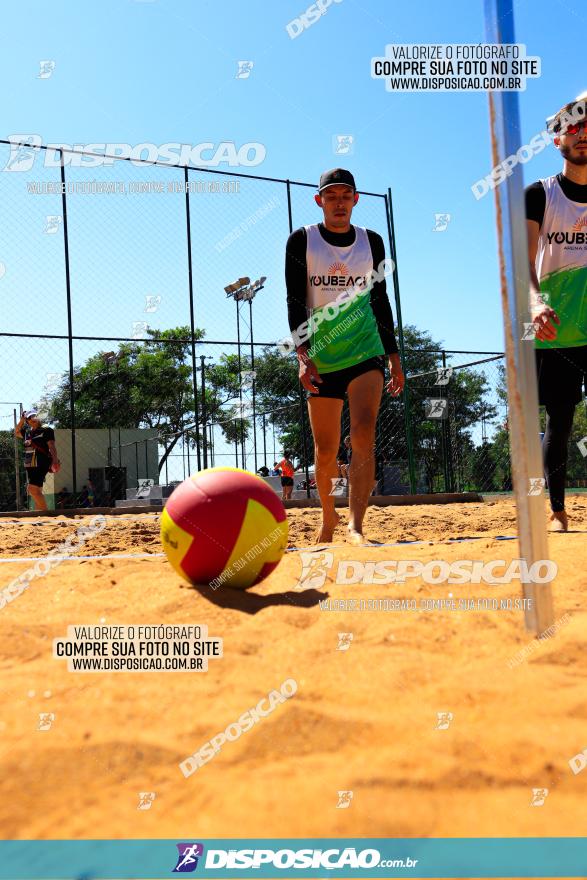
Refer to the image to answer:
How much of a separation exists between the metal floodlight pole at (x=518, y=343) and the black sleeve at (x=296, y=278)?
227 centimetres

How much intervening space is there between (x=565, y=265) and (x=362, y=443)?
1.50 metres

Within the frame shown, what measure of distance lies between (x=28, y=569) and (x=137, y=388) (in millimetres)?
28890

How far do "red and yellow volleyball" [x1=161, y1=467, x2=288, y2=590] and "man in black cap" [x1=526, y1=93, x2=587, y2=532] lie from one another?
183 cm

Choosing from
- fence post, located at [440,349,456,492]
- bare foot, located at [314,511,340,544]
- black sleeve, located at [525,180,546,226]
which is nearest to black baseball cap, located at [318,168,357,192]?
black sleeve, located at [525,180,546,226]

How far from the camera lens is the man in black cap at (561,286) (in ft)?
12.0

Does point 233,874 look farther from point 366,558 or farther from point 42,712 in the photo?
point 366,558

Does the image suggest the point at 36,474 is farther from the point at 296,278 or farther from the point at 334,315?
the point at 334,315

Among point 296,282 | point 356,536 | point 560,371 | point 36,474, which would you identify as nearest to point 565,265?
point 560,371

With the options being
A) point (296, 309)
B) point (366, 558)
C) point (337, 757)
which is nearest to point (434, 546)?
point (366, 558)

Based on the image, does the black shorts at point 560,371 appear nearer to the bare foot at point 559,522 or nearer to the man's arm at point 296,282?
the bare foot at point 559,522

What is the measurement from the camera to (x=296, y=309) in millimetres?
4199

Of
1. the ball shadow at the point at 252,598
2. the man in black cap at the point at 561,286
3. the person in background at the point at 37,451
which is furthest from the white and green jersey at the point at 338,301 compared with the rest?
the person in background at the point at 37,451

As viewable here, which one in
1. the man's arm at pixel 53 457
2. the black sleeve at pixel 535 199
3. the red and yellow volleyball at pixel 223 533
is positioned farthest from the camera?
the man's arm at pixel 53 457

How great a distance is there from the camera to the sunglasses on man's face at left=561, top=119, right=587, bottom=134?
3.50m
